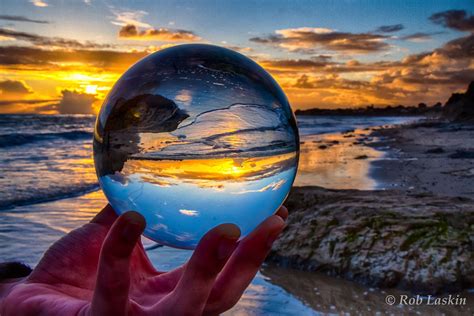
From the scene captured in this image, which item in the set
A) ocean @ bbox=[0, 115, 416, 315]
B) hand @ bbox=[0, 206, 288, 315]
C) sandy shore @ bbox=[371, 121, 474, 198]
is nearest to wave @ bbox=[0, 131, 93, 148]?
ocean @ bbox=[0, 115, 416, 315]

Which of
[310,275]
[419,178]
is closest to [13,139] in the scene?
[419,178]

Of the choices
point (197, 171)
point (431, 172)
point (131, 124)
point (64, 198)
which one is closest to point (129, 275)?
point (197, 171)

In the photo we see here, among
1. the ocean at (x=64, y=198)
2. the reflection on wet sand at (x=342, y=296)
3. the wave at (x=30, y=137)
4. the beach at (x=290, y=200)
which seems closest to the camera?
the reflection on wet sand at (x=342, y=296)

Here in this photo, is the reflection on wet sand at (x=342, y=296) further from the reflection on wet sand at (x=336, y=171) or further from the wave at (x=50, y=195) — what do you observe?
the wave at (x=50, y=195)

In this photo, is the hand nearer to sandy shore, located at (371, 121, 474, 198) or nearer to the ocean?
the ocean

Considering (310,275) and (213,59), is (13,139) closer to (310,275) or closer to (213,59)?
(310,275)

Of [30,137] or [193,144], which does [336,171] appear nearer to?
[193,144]

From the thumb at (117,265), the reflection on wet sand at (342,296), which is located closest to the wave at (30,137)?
the reflection on wet sand at (342,296)

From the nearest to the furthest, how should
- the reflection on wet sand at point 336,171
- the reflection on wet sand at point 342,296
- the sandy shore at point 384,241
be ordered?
the reflection on wet sand at point 342,296 < the sandy shore at point 384,241 < the reflection on wet sand at point 336,171
